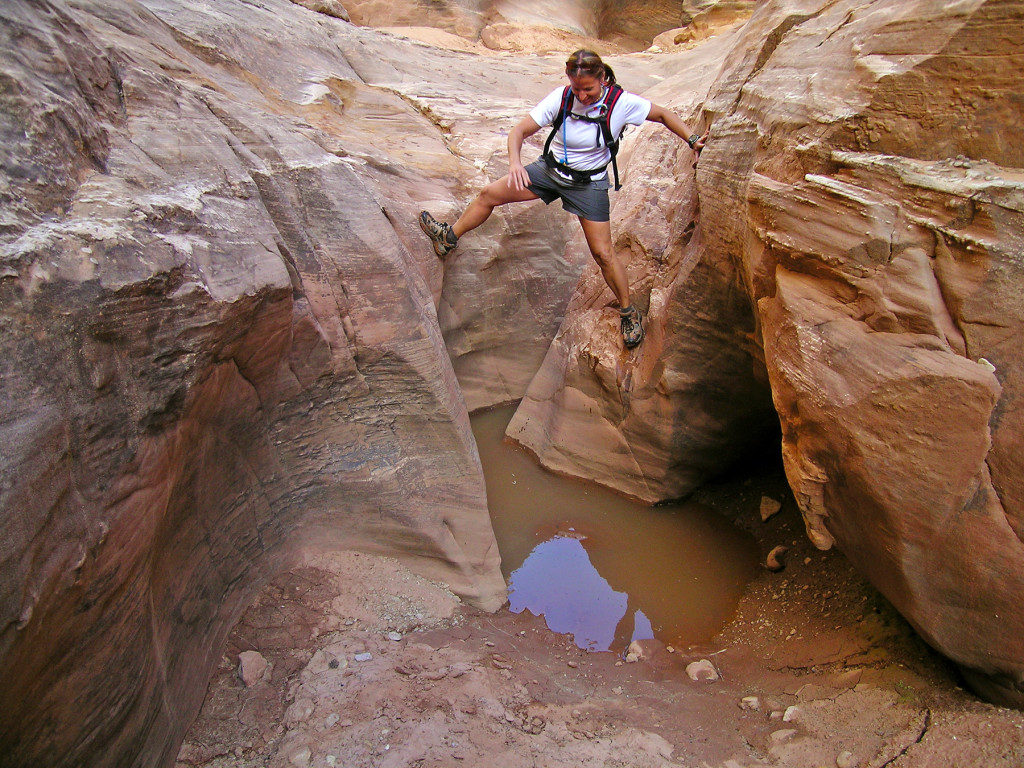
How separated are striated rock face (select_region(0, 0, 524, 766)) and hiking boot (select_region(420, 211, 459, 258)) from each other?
4.0 inches

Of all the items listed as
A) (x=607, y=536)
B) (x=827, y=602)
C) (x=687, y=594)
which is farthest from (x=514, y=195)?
(x=827, y=602)

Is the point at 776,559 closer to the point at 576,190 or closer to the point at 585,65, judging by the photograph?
the point at 576,190

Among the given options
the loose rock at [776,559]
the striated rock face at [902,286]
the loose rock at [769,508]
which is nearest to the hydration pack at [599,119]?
the striated rock face at [902,286]

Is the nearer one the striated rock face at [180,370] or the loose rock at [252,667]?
the striated rock face at [180,370]

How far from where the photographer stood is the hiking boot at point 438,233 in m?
4.08

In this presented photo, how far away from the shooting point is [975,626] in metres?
1.99

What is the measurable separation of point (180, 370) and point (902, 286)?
231cm

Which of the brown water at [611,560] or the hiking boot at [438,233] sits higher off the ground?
the hiking boot at [438,233]

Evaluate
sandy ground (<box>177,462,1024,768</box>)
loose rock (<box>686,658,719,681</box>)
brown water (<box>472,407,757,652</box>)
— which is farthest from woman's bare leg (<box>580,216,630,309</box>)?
loose rock (<box>686,658,719,681</box>)

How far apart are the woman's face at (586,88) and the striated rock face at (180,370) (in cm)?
117

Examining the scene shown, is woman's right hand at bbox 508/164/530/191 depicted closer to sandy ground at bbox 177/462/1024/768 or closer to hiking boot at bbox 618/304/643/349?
hiking boot at bbox 618/304/643/349

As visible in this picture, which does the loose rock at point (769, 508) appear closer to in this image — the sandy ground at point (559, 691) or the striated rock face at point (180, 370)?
the sandy ground at point (559, 691)

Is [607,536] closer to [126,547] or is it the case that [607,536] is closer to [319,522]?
[319,522]

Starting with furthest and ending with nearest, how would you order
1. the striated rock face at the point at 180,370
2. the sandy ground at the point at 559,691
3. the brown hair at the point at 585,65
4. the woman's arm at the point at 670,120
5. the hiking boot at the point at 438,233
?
the hiking boot at the point at 438,233 < the woman's arm at the point at 670,120 < the brown hair at the point at 585,65 < the sandy ground at the point at 559,691 < the striated rock face at the point at 180,370
